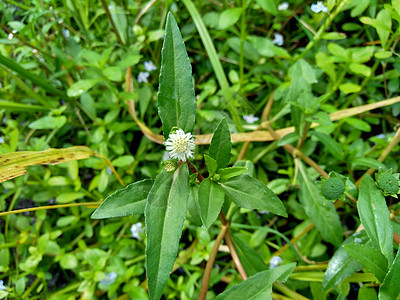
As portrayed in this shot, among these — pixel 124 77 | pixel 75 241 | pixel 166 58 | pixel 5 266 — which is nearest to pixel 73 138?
pixel 124 77

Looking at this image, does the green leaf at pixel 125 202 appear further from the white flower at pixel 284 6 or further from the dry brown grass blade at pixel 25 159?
the white flower at pixel 284 6

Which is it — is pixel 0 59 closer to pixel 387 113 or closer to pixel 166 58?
pixel 166 58

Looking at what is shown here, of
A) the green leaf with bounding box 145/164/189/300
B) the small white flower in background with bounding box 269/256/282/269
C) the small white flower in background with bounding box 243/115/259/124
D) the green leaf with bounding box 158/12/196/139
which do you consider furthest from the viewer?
the small white flower in background with bounding box 243/115/259/124

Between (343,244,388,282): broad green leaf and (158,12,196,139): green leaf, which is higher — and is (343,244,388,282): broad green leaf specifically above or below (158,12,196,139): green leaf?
below

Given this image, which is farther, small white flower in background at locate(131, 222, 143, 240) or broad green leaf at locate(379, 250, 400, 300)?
small white flower in background at locate(131, 222, 143, 240)

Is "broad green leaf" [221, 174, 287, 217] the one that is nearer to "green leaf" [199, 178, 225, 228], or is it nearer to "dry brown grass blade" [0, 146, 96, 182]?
"green leaf" [199, 178, 225, 228]

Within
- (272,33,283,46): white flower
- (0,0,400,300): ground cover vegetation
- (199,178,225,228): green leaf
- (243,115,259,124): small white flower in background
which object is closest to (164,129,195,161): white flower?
(0,0,400,300): ground cover vegetation

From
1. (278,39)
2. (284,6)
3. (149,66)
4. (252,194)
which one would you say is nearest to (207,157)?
(252,194)
